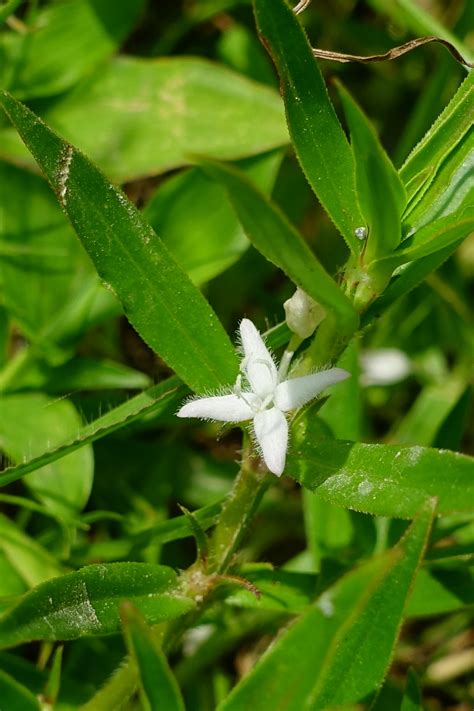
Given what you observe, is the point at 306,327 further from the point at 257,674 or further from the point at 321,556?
the point at 321,556

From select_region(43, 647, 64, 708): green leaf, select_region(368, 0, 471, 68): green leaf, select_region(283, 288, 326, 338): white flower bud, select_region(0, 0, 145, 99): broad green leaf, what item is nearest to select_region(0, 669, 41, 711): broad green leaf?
select_region(43, 647, 64, 708): green leaf

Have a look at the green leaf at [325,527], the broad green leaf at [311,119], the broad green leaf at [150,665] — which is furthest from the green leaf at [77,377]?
the broad green leaf at [150,665]

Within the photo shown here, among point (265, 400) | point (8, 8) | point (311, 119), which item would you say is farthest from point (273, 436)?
point (8, 8)

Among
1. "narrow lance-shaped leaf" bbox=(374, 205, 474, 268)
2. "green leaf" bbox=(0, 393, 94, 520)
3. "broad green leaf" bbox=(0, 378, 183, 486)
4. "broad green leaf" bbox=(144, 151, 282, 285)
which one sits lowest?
"green leaf" bbox=(0, 393, 94, 520)

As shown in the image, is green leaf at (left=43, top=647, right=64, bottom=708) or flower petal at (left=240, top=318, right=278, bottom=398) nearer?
flower petal at (left=240, top=318, right=278, bottom=398)

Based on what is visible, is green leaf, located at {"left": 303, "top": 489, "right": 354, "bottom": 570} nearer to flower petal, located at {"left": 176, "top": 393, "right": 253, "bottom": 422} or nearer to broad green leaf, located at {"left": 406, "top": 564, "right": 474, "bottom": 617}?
broad green leaf, located at {"left": 406, "top": 564, "right": 474, "bottom": 617}

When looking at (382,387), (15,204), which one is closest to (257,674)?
(15,204)

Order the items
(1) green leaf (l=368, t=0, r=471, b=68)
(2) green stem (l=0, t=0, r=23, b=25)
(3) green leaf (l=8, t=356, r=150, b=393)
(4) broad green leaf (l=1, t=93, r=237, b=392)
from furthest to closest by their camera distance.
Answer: (1) green leaf (l=368, t=0, r=471, b=68)
(3) green leaf (l=8, t=356, r=150, b=393)
(2) green stem (l=0, t=0, r=23, b=25)
(4) broad green leaf (l=1, t=93, r=237, b=392)

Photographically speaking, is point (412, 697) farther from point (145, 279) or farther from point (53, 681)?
point (145, 279)
